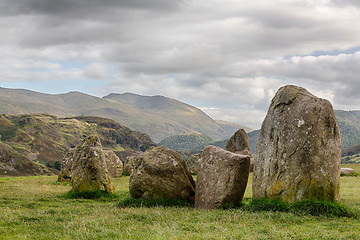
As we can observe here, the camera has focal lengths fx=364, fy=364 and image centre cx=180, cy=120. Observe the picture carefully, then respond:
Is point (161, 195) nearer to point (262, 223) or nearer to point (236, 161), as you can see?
point (236, 161)

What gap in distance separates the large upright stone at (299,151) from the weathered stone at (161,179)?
3.92m

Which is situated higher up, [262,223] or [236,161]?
[236,161]

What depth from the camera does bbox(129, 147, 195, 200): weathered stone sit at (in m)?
18.9

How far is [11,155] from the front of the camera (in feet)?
606

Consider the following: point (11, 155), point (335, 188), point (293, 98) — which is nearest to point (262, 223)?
point (335, 188)

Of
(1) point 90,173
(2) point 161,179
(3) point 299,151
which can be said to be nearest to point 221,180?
(2) point 161,179

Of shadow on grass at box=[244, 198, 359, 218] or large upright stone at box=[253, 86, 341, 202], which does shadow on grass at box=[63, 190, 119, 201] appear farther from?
shadow on grass at box=[244, 198, 359, 218]

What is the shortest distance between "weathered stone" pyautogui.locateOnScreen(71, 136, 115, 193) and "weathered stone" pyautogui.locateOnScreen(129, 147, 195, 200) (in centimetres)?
472

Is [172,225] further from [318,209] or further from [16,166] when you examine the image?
[16,166]

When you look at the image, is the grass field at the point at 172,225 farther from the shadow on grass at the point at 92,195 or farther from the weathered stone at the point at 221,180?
the shadow on grass at the point at 92,195

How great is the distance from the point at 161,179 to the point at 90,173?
662 centimetres

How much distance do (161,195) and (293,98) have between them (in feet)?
26.8

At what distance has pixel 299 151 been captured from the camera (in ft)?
51.2

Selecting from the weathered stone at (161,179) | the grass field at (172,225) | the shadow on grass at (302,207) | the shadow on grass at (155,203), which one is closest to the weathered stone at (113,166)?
the weathered stone at (161,179)
